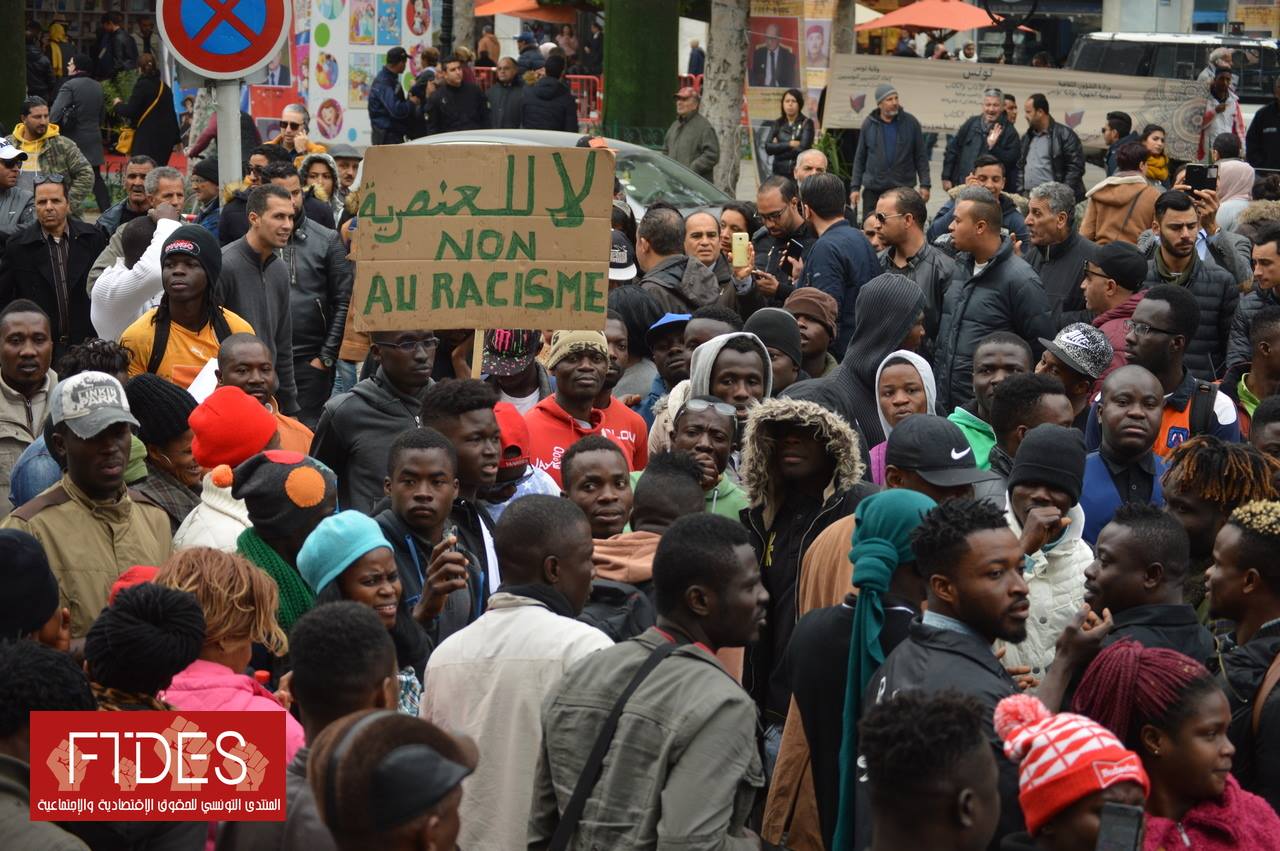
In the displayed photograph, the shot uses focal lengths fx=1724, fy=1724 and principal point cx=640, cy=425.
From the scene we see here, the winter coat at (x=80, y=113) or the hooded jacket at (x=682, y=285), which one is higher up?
the winter coat at (x=80, y=113)

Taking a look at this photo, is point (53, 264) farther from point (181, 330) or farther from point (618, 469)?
point (618, 469)

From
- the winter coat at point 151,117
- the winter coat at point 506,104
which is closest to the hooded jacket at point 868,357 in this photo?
the winter coat at point 506,104

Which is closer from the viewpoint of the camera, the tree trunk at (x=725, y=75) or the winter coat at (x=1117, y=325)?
the winter coat at (x=1117, y=325)

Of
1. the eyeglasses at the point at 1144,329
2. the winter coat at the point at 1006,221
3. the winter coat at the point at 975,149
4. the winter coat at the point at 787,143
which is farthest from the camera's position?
the winter coat at the point at 787,143

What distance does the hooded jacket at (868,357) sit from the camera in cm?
712

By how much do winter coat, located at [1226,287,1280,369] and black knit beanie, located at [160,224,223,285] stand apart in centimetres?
505

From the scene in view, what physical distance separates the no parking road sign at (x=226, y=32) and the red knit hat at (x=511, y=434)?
2521 mm

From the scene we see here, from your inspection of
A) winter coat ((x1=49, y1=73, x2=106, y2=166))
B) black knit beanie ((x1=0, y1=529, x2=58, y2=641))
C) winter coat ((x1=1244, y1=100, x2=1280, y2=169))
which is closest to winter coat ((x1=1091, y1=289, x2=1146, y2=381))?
black knit beanie ((x1=0, y1=529, x2=58, y2=641))

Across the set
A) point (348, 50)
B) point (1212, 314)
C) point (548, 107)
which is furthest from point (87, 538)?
point (348, 50)

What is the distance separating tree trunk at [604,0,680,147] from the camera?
22.2 meters

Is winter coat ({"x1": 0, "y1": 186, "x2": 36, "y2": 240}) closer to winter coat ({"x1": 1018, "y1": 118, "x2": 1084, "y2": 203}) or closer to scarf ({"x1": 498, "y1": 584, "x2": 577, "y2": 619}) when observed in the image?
scarf ({"x1": 498, "y1": 584, "x2": 577, "y2": 619})

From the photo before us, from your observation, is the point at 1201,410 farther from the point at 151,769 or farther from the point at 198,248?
the point at 151,769

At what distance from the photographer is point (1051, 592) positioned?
17.6 feet

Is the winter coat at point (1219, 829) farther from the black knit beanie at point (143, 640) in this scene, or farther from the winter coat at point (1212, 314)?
the winter coat at point (1212, 314)
